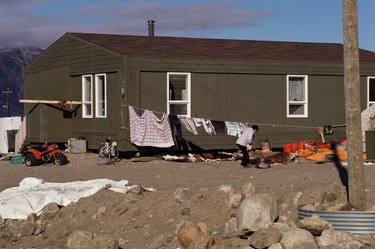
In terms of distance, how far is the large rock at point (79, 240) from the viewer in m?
11.6

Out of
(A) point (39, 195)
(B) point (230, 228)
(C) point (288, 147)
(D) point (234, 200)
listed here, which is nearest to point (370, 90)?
(C) point (288, 147)

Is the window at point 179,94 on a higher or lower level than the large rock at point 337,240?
higher

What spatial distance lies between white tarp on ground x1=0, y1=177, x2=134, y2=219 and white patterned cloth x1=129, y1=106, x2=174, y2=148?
6.55m

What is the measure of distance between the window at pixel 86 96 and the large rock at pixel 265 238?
15671 mm

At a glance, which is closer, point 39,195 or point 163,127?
point 39,195

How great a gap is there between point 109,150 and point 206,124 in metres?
3.04

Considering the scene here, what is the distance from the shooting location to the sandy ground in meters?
12.2

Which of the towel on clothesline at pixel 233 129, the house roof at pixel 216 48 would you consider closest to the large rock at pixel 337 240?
the towel on clothesline at pixel 233 129

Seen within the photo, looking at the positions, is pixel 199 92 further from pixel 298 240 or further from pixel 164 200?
pixel 298 240

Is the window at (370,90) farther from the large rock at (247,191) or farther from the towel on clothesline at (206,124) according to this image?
the large rock at (247,191)

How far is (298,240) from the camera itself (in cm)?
980

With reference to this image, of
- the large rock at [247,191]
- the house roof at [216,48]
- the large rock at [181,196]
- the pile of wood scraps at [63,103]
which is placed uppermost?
the house roof at [216,48]

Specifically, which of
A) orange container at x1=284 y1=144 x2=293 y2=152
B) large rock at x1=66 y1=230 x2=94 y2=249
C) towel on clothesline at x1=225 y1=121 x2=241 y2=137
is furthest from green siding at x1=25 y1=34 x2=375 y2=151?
large rock at x1=66 y1=230 x2=94 y2=249

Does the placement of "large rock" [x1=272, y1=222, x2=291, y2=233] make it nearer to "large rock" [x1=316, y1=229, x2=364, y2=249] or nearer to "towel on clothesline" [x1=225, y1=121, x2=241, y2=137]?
"large rock" [x1=316, y1=229, x2=364, y2=249]
